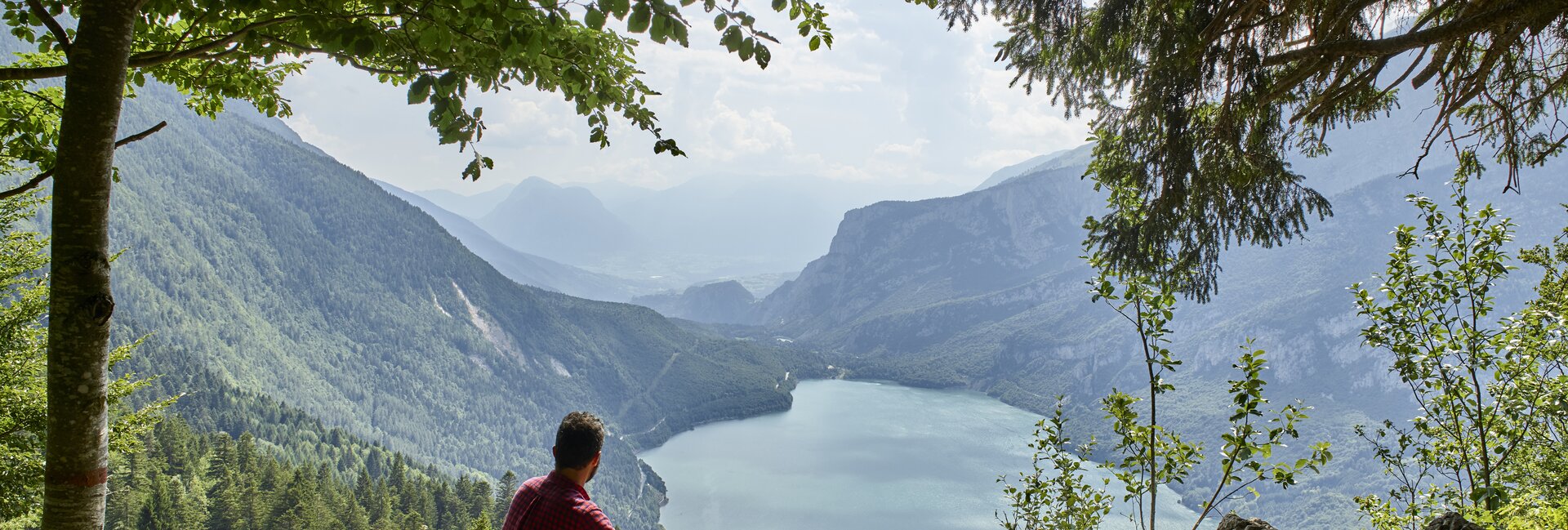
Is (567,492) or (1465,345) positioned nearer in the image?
(567,492)

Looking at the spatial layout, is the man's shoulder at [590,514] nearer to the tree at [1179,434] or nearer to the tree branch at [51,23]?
the tree branch at [51,23]

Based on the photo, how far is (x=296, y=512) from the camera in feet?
123

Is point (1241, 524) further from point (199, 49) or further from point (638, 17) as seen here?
point (199, 49)

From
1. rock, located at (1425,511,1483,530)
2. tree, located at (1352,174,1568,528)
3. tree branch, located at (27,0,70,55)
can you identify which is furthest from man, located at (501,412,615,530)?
tree, located at (1352,174,1568,528)

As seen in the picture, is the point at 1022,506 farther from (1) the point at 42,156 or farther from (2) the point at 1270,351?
(2) the point at 1270,351

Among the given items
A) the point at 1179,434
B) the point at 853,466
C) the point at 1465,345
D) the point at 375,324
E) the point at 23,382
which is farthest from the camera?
the point at 375,324

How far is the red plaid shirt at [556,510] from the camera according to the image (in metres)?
2.71

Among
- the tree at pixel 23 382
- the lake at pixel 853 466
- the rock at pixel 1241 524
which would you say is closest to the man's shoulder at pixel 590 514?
the rock at pixel 1241 524

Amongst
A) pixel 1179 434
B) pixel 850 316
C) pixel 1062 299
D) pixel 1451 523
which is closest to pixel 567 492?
pixel 1179 434

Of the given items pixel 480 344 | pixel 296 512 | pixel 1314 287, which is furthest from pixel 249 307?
pixel 1314 287

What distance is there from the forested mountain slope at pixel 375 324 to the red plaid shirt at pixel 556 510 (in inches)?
3225

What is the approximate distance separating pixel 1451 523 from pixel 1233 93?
9.13 feet

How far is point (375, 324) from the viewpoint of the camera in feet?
436

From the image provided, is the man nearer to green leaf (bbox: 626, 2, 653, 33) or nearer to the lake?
green leaf (bbox: 626, 2, 653, 33)
